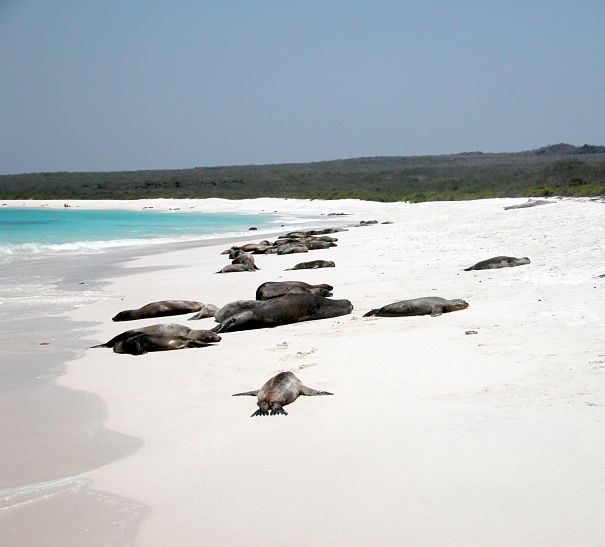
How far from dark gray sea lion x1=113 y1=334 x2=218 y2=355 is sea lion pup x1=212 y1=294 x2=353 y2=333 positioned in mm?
824

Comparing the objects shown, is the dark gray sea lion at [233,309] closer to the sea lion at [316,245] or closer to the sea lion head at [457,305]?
the sea lion head at [457,305]

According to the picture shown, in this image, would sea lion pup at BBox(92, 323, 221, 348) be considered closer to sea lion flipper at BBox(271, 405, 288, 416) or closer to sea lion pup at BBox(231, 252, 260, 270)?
sea lion flipper at BBox(271, 405, 288, 416)

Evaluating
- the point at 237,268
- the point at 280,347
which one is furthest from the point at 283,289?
the point at 237,268

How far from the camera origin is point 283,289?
10.7 metres

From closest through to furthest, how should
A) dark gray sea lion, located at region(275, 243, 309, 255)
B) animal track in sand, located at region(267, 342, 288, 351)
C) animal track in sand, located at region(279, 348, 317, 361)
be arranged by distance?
1. animal track in sand, located at region(279, 348, 317, 361)
2. animal track in sand, located at region(267, 342, 288, 351)
3. dark gray sea lion, located at region(275, 243, 309, 255)

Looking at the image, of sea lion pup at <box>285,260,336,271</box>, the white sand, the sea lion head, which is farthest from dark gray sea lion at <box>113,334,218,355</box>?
sea lion pup at <box>285,260,336,271</box>

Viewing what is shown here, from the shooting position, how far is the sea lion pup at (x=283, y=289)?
412 inches

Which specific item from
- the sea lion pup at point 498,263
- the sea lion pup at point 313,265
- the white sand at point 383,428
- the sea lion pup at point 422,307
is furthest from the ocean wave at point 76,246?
the sea lion pup at point 422,307

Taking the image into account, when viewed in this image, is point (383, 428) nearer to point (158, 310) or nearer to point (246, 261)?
point (158, 310)

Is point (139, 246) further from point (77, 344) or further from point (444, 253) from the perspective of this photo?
point (77, 344)

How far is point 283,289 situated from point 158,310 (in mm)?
1709

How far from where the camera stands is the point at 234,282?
45.2 feet

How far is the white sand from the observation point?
3553 mm

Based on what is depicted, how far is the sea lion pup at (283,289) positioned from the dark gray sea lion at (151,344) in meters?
2.54
